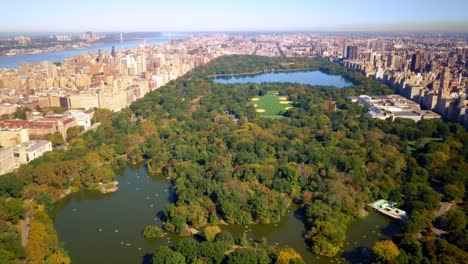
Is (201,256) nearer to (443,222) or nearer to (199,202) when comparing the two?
(199,202)

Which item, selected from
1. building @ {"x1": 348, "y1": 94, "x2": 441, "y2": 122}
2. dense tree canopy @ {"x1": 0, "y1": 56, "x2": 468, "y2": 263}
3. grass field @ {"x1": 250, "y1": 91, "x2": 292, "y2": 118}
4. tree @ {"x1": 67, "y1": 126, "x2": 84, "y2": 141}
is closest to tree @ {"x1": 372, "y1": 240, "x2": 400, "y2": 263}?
dense tree canopy @ {"x1": 0, "y1": 56, "x2": 468, "y2": 263}

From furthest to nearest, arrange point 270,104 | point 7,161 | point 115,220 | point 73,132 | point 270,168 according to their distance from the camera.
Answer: point 270,104
point 73,132
point 7,161
point 270,168
point 115,220

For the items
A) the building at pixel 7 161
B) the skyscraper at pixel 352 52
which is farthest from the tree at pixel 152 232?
the skyscraper at pixel 352 52

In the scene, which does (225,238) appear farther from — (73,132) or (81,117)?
A: (81,117)

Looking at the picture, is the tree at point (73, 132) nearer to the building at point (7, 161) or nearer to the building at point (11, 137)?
the building at point (11, 137)

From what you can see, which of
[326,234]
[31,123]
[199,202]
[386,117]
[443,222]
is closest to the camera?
[326,234]

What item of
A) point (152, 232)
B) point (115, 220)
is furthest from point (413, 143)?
point (115, 220)

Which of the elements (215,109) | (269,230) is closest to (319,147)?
(269,230)
